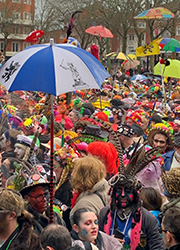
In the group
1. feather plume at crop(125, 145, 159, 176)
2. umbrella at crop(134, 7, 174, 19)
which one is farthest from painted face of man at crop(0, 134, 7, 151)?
umbrella at crop(134, 7, 174, 19)

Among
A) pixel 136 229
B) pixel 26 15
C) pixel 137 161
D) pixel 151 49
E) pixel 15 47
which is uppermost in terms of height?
pixel 26 15

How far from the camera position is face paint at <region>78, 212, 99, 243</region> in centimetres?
305

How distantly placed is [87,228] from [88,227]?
0.01 meters

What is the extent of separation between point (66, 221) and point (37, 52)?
1.73 meters

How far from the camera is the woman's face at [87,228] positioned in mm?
3055

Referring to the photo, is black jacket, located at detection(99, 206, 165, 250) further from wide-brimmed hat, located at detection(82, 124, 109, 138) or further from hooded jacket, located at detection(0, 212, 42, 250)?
wide-brimmed hat, located at detection(82, 124, 109, 138)

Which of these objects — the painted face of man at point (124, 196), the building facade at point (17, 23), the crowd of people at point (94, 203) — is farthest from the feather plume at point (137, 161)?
the building facade at point (17, 23)

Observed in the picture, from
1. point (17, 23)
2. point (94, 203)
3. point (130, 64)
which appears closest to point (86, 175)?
point (94, 203)

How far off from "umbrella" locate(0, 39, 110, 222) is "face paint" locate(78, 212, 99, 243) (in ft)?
1.43

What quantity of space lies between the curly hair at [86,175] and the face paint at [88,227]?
58 cm

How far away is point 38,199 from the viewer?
139 inches

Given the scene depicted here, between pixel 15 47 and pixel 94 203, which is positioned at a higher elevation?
pixel 94 203

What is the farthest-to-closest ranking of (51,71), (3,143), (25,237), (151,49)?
1. (151,49)
2. (3,143)
3. (51,71)
4. (25,237)

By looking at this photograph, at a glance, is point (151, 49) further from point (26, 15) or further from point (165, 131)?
point (26, 15)
